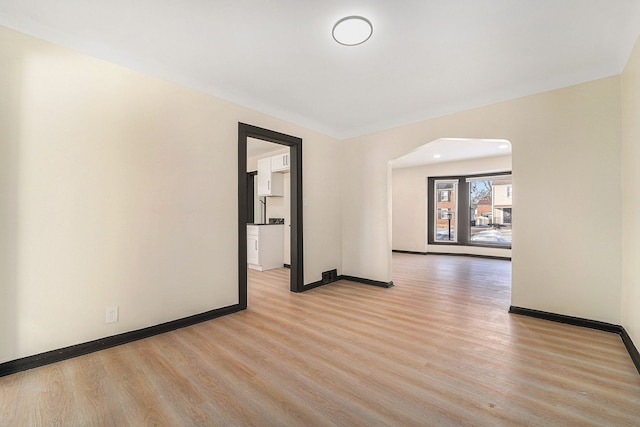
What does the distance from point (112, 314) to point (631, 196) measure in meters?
4.44

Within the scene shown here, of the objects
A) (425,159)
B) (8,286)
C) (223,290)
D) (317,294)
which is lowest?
(317,294)

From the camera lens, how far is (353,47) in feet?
7.63

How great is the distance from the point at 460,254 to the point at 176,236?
711 cm

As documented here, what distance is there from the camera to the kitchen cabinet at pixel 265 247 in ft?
17.8

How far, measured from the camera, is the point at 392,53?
7.93 feet

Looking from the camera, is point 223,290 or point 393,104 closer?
point 223,290

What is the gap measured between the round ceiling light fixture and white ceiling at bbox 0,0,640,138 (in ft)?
0.17

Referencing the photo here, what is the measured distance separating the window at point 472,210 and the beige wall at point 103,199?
21.3ft

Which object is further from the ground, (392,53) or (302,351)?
(392,53)

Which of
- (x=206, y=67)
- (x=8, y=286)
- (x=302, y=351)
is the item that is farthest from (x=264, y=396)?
(x=206, y=67)

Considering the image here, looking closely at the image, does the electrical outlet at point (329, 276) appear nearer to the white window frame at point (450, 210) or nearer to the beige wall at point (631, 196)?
the beige wall at point (631, 196)

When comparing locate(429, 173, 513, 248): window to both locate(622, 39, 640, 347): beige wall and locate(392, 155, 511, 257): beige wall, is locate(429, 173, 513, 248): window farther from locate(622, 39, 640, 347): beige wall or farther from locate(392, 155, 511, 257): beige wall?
locate(622, 39, 640, 347): beige wall

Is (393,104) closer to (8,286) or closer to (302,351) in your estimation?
(302,351)

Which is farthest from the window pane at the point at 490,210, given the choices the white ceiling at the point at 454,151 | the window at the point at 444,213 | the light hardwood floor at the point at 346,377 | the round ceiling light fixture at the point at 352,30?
the round ceiling light fixture at the point at 352,30
